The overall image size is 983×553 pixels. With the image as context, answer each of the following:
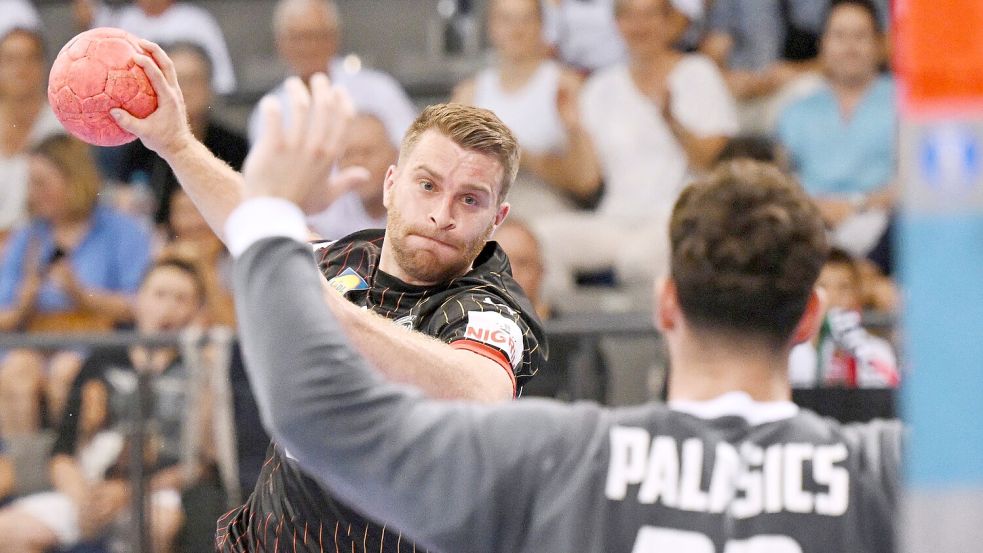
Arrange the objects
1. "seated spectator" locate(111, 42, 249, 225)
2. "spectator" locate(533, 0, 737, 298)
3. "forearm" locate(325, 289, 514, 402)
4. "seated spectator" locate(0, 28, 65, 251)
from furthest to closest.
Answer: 1. "seated spectator" locate(0, 28, 65, 251)
2. "seated spectator" locate(111, 42, 249, 225)
3. "spectator" locate(533, 0, 737, 298)
4. "forearm" locate(325, 289, 514, 402)

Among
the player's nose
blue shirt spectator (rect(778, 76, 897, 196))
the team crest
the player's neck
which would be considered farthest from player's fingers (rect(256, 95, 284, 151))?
blue shirt spectator (rect(778, 76, 897, 196))

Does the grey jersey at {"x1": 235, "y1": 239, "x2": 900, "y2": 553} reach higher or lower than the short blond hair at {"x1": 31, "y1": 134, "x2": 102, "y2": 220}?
lower

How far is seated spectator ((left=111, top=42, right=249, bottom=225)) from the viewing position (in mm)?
8633

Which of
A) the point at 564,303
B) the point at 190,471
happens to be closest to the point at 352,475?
the point at 190,471

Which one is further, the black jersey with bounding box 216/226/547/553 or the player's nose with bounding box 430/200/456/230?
the player's nose with bounding box 430/200/456/230

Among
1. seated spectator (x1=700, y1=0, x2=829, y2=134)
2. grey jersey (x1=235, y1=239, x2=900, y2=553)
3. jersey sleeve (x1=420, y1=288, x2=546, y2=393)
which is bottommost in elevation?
grey jersey (x1=235, y1=239, x2=900, y2=553)

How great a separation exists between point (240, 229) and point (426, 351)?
1.19 m

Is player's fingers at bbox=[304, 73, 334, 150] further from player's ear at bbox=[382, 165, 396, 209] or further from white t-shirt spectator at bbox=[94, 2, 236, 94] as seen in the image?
white t-shirt spectator at bbox=[94, 2, 236, 94]

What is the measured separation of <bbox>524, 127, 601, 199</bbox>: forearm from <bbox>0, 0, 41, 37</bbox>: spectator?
4.17 m

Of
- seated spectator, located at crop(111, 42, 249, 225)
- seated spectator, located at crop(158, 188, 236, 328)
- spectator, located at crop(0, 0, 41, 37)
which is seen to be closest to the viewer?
seated spectator, located at crop(158, 188, 236, 328)

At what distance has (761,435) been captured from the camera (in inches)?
94.0

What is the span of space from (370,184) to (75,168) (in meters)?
2.14

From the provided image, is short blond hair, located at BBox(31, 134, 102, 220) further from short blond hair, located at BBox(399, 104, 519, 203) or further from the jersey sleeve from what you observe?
the jersey sleeve

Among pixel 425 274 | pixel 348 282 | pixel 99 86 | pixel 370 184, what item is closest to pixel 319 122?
pixel 99 86
